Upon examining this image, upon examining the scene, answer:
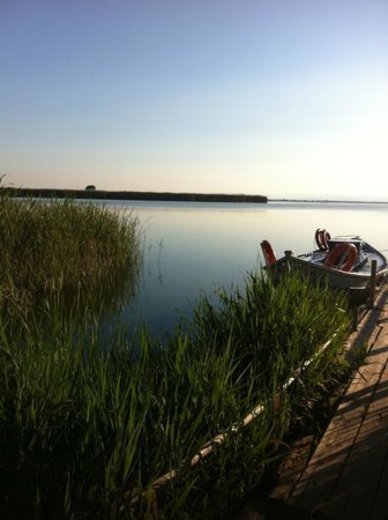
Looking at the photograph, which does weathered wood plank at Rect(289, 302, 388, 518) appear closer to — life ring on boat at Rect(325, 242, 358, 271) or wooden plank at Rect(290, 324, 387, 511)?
wooden plank at Rect(290, 324, 387, 511)

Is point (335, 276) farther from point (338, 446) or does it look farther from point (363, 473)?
point (363, 473)

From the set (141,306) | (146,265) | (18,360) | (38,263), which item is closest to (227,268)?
(146,265)

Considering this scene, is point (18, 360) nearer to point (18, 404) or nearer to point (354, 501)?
point (18, 404)

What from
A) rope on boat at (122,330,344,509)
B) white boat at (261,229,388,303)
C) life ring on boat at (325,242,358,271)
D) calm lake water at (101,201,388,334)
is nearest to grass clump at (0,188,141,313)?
calm lake water at (101,201,388,334)

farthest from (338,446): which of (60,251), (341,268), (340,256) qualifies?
(340,256)

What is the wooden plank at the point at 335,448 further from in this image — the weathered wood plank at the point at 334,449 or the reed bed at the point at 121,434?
the reed bed at the point at 121,434

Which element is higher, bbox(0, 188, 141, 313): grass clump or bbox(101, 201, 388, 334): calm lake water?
bbox(0, 188, 141, 313): grass clump

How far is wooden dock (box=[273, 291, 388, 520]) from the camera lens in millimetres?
2584

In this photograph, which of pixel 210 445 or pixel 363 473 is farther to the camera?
pixel 363 473

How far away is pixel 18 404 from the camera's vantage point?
237cm

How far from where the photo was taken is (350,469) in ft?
9.59

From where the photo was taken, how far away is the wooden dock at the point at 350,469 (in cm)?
258

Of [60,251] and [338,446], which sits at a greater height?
[60,251]

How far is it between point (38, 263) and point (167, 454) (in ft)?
24.2
